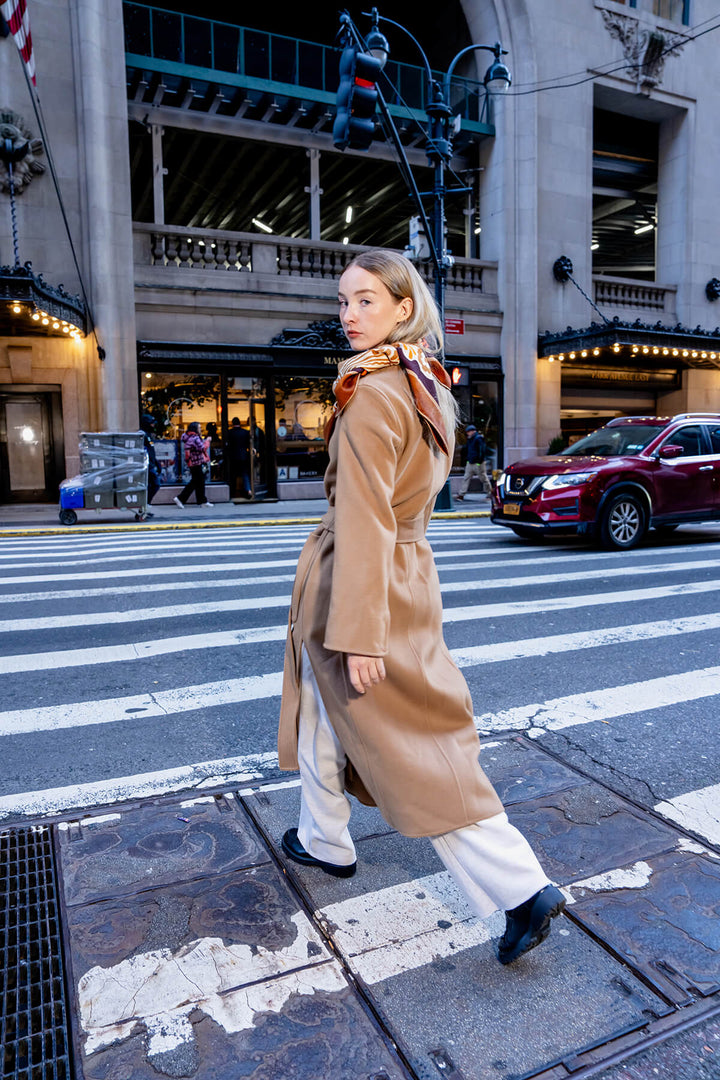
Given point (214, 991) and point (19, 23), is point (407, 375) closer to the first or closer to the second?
point (214, 991)

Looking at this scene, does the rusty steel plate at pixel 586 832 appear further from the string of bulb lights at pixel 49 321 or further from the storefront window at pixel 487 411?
the storefront window at pixel 487 411

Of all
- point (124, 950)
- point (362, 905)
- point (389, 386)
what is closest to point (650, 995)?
point (362, 905)

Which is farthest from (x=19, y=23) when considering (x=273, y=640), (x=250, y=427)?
(x=273, y=640)

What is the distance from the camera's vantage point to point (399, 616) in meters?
2.23

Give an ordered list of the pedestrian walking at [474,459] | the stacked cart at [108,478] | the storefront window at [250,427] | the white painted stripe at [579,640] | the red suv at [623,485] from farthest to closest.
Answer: the pedestrian walking at [474,459] < the storefront window at [250,427] < the stacked cart at [108,478] < the red suv at [623,485] < the white painted stripe at [579,640]

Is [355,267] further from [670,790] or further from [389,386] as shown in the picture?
[670,790]

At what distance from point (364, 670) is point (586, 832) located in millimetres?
1547

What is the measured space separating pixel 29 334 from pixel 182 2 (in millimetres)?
11692

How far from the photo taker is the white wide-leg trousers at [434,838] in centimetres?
223

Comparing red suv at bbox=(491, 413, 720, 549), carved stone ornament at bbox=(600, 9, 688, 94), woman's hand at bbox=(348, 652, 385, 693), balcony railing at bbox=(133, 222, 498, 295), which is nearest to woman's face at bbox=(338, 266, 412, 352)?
woman's hand at bbox=(348, 652, 385, 693)

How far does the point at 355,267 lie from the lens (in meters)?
2.33

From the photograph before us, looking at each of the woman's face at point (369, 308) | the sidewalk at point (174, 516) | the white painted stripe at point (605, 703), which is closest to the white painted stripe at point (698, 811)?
the white painted stripe at point (605, 703)

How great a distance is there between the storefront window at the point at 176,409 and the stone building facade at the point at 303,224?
56mm

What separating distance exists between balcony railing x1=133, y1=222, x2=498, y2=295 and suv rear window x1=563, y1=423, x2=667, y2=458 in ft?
28.0
